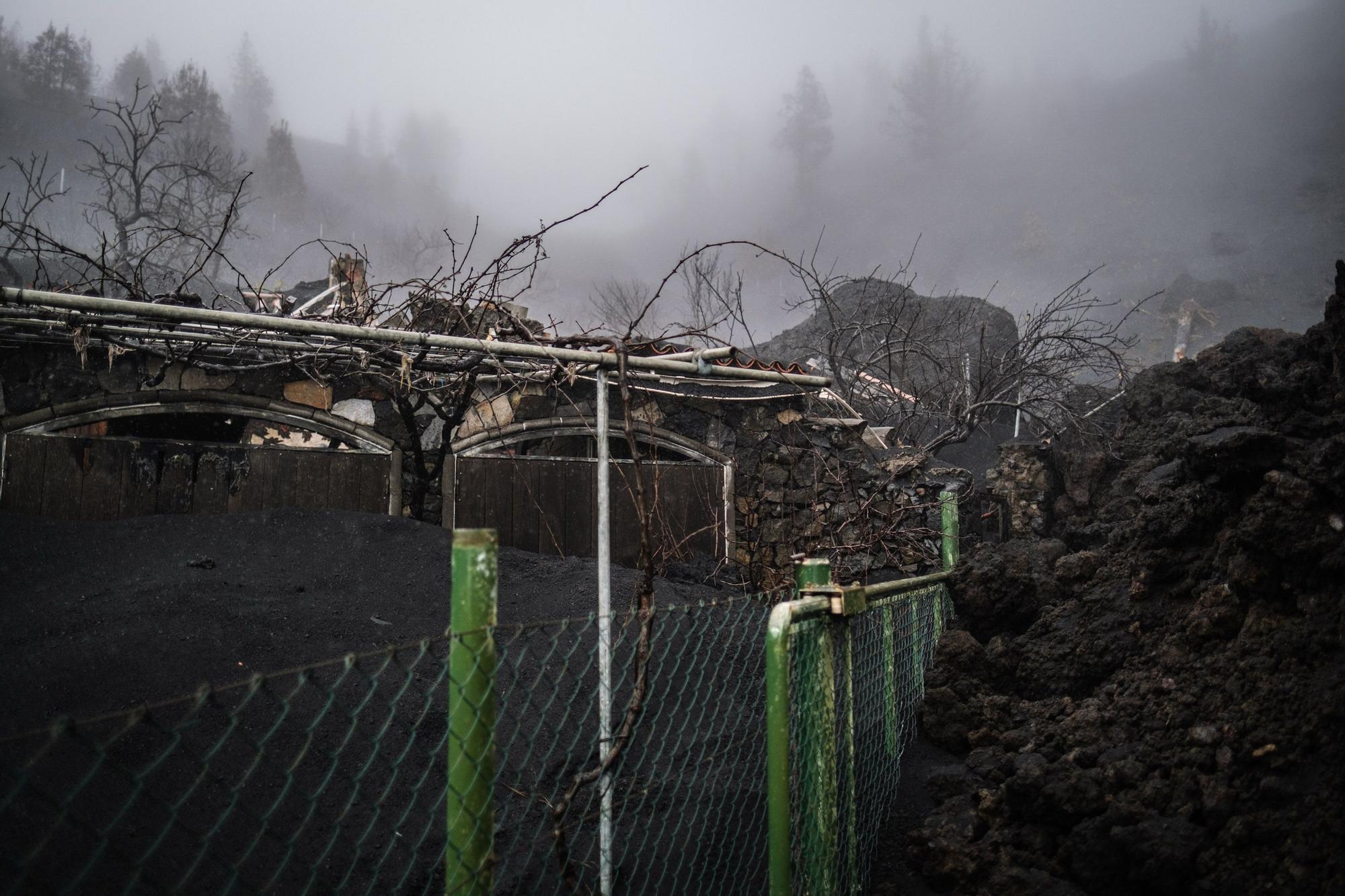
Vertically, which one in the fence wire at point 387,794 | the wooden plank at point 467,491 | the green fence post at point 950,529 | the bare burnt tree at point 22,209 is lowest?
the fence wire at point 387,794

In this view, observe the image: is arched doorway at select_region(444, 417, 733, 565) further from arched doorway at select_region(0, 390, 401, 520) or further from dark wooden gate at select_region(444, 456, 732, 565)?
arched doorway at select_region(0, 390, 401, 520)

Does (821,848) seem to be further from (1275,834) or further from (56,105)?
(56,105)

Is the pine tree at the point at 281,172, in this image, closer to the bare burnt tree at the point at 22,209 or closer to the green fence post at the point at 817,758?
the bare burnt tree at the point at 22,209

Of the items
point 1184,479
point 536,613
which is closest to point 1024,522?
point 1184,479

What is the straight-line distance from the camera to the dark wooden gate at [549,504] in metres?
5.91

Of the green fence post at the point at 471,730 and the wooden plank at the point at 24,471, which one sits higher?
the wooden plank at the point at 24,471

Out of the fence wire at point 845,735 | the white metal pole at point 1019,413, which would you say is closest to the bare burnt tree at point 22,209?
the fence wire at point 845,735

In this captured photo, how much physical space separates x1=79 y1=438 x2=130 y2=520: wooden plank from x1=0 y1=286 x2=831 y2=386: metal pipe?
11.2ft

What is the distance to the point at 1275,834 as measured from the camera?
1844 millimetres

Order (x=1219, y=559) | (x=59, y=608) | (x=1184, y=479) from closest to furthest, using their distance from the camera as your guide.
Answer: (x=1219, y=559) → (x=1184, y=479) → (x=59, y=608)

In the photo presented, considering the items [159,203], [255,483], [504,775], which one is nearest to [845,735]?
[504,775]

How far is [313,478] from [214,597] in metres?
1.93

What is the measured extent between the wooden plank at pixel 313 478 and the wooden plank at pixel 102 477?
1143mm

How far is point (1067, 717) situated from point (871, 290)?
25792mm
